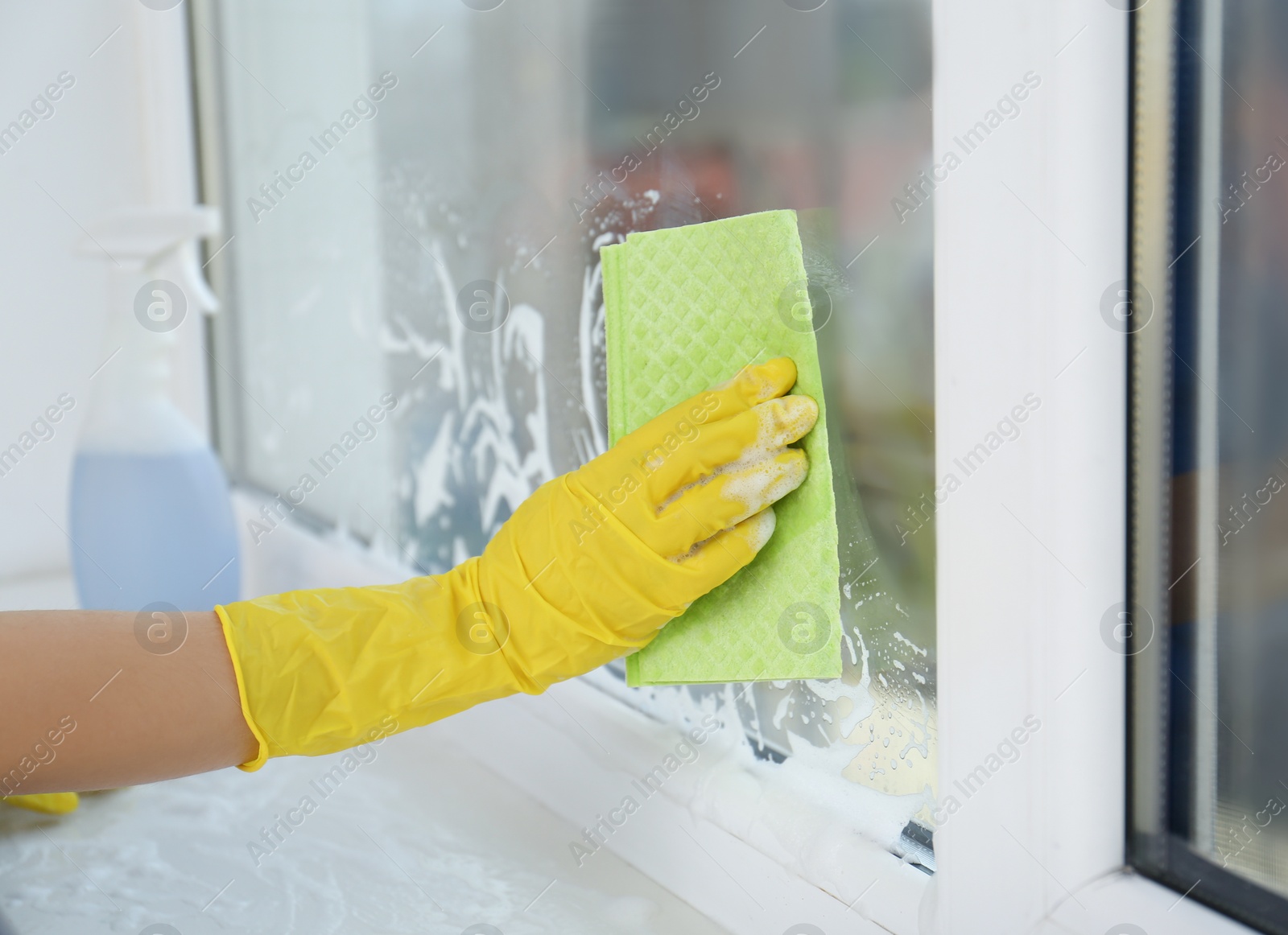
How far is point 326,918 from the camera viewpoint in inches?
30.0

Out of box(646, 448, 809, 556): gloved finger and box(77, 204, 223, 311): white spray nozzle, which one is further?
box(77, 204, 223, 311): white spray nozzle

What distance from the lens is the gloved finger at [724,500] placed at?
629 millimetres

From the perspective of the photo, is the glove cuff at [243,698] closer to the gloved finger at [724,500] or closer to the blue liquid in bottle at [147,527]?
the gloved finger at [724,500]

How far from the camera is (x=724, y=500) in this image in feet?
2.06

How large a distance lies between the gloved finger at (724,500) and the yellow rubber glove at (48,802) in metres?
0.65

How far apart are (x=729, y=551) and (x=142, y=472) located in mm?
842

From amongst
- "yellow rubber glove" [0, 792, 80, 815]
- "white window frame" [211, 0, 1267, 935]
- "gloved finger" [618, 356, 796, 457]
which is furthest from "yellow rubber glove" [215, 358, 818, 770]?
"yellow rubber glove" [0, 792, 80, 815]

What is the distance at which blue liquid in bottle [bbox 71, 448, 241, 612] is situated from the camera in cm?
119

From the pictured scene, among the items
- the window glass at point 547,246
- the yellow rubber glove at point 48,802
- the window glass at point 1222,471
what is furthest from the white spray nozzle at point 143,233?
the window glass at point 1222,471

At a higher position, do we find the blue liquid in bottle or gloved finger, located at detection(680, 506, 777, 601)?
gloved finger, located at detection(680, 506, 777, 601)

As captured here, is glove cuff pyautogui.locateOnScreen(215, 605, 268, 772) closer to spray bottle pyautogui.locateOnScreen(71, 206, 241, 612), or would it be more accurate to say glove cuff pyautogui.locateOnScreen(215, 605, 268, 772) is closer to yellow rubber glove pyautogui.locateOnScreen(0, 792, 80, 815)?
yellow rubber glove pyautogui.locateOnScreen(0, 792, 80, 815)

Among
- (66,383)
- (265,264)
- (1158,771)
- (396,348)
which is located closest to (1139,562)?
(1158,771)

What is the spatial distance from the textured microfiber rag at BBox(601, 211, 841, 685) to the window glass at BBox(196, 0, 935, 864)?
56mm

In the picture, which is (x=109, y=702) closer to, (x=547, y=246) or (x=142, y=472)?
(x=547, y=246)
